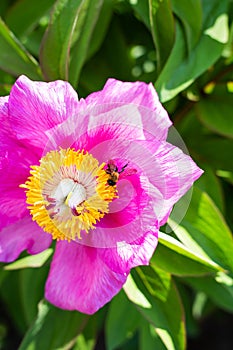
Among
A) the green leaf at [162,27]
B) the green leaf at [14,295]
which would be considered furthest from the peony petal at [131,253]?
the green leaf at [14,295]

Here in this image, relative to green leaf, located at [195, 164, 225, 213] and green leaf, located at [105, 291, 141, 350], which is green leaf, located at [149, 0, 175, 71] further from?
green leaf, located at [105, 291, 141, 350]

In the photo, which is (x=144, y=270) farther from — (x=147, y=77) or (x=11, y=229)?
(x=147, y=77)

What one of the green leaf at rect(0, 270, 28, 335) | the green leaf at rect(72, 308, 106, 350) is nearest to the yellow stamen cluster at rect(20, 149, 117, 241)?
the green leaf at rect(72, 308, 106, 350)

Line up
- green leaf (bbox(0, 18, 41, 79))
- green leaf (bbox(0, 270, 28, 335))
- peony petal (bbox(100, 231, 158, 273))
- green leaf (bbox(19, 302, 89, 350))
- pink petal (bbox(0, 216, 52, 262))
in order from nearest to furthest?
peony petal (bbox(100, 231, 158, 273)) → pink petal (bbox(0, 216, 52, 262)) → green leaf (bbox(0, 18, 41, 79)) → green leaf (bbox(19, 302, 89, 350)) → green leaf (bbox(0, 270, 28, 335))

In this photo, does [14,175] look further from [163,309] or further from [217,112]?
[217,112]

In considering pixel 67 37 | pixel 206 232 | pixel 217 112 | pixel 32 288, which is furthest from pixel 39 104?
pixel 32 288

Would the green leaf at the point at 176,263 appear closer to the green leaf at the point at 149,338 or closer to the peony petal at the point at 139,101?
the peony petal at the point at 139,101
